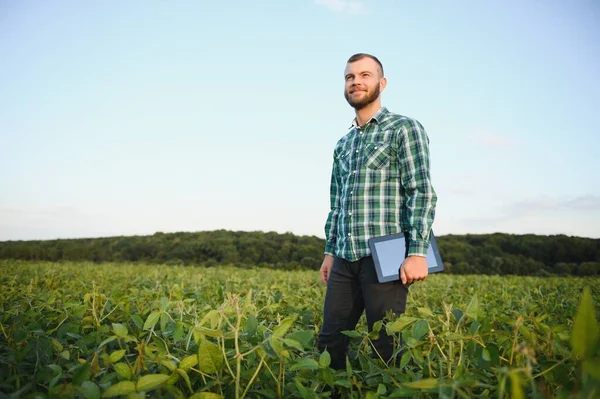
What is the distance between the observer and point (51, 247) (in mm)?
17562

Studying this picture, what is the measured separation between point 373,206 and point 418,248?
39 cm

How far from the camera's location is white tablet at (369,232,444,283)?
2.44 m

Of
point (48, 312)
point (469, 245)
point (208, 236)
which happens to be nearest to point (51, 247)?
point (208, 236)

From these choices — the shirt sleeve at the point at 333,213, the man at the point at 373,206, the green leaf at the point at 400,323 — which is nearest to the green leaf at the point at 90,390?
the green leaf at the point at 400,323

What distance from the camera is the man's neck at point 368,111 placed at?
2.85m

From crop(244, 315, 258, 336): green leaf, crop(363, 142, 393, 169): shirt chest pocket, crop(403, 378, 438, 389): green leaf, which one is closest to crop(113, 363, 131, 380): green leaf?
crop(244, 315, 258, 336): green leaf

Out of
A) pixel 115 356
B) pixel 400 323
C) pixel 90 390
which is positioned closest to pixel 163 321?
pixel 115 356

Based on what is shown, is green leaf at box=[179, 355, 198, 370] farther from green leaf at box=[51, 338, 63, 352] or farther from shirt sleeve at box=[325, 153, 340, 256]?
shirt sleeve at box=[325, 153, 340, 256]

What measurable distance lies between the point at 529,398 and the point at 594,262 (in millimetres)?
14226

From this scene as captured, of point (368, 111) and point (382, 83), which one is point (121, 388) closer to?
point (368, 111)

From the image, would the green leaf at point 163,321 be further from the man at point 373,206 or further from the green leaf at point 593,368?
the man at point 373,206

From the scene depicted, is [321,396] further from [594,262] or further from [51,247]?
[51,247]

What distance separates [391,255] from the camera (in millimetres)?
2496

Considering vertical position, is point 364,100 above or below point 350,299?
above
